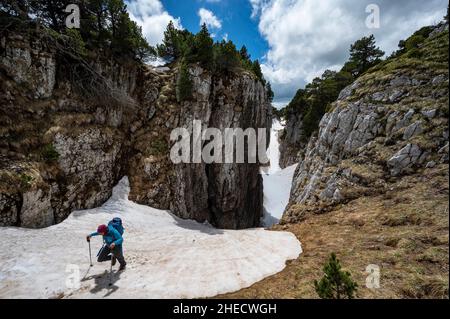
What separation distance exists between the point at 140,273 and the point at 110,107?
2232 centimetres

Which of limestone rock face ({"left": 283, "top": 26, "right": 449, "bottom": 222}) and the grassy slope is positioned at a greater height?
limestone rock face ({"left": 283, "top": 26, "right": 449, "bottom": 222})

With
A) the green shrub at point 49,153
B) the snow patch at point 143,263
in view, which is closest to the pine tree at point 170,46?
the green shrub at point 49,153

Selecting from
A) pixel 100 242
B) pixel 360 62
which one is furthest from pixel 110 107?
pixel 360 62

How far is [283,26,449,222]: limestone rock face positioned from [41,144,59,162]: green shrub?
21045mm

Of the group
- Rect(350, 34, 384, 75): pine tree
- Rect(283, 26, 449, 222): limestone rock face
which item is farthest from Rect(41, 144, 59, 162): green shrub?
Rect(350, 34, 384, 75): pine tree

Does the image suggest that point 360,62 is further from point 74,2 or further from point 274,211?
point 74,2

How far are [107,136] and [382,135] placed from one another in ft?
90.8

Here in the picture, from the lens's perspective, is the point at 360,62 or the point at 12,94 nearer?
the point at 12,94

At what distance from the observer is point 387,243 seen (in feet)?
30.3

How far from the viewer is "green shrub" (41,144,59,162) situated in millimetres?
17095

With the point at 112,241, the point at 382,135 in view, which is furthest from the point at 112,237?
the point at 382,135

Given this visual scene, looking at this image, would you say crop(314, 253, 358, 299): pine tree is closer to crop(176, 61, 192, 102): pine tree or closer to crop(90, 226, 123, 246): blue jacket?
crop(90, 226, 123, 246): blue jacket

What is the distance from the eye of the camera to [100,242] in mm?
12812

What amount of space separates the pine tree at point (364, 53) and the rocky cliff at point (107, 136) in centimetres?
2134
